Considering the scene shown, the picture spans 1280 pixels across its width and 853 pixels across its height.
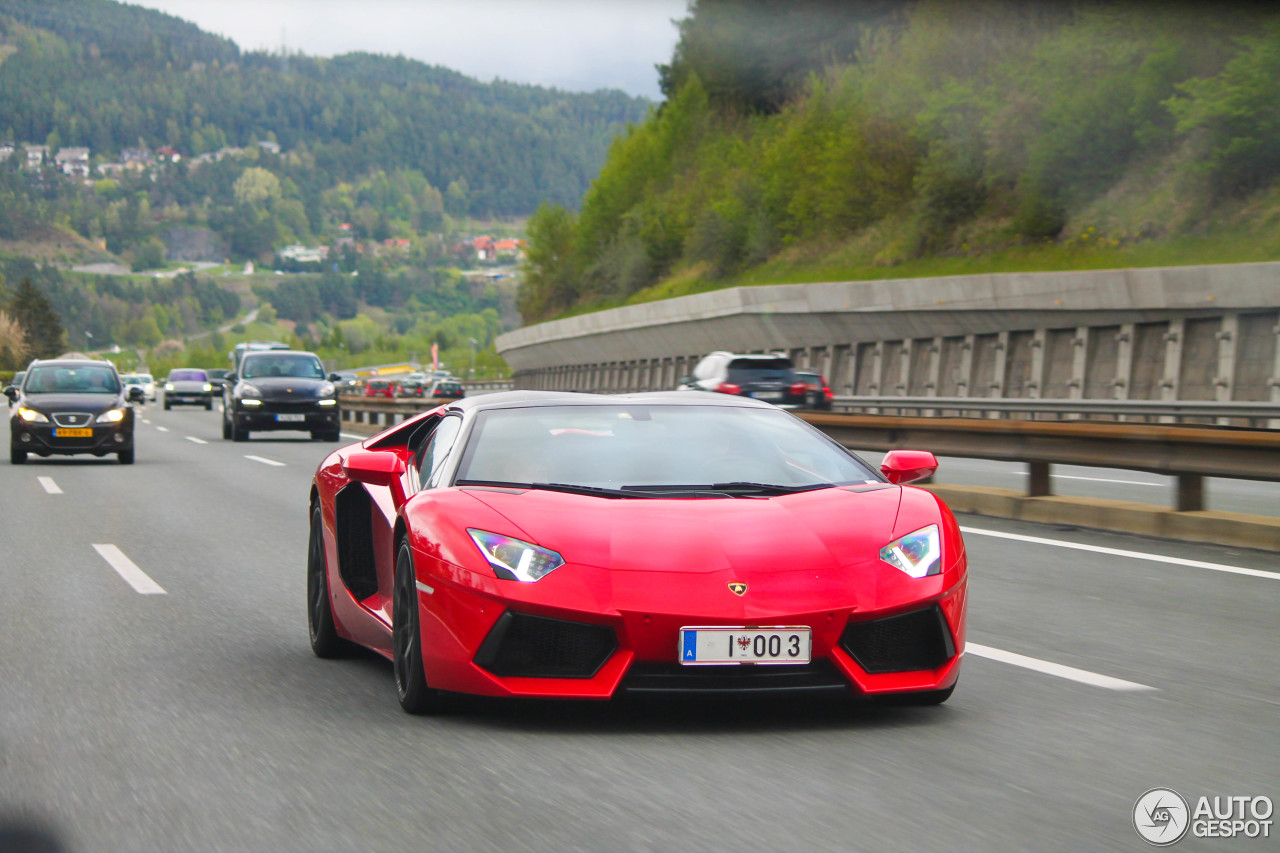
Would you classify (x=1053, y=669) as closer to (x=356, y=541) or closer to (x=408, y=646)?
(x=408, y=646)

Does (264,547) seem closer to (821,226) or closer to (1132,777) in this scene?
(1132,777)

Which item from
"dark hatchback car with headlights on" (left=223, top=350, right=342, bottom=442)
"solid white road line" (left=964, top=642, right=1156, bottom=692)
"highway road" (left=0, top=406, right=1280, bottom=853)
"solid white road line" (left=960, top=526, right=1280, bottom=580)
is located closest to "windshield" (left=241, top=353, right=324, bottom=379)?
"dark hatchback car with headlights on" (left=223, top=350, right=342, bottom=442)

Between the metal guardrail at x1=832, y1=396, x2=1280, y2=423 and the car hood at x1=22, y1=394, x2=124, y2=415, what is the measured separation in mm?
15793

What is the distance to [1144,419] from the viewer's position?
2902 cm

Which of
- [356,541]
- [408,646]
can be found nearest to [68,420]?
[356,541]

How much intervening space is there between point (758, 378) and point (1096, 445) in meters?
15.5

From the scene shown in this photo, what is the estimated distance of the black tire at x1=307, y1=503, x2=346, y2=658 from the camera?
6680mm

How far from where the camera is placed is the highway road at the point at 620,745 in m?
3.92

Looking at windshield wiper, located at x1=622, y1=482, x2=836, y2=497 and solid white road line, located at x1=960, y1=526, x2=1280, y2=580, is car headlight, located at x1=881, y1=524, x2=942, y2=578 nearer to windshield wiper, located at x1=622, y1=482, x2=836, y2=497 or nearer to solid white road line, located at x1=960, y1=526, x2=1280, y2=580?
windshield wiper, located at x1=622, y1=482, x2=836, y2=497

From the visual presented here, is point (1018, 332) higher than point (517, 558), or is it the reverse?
point (517, 558)

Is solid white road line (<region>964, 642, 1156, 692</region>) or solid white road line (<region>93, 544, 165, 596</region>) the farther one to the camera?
solid white road line (<region>93, 544, 165, 596</region>)

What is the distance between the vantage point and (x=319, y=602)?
268 inches

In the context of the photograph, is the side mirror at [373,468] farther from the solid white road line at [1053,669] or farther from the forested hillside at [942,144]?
the forested hillside at [942,144]

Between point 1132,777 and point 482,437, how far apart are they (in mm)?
2696
